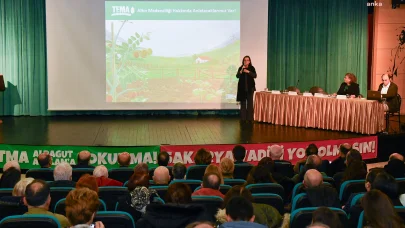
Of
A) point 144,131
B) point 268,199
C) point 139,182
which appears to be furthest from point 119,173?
point 144,131

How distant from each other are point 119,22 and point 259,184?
27.9 feet

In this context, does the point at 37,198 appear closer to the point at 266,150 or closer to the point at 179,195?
the point at 179,195

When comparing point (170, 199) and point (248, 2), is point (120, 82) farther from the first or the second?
point (170, 199)

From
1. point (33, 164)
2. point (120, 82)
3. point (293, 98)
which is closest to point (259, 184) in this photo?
point (33, 164)

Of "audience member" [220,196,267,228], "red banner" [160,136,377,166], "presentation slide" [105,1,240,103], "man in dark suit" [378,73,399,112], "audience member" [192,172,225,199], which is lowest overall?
"red banner" [160,136,377,166]

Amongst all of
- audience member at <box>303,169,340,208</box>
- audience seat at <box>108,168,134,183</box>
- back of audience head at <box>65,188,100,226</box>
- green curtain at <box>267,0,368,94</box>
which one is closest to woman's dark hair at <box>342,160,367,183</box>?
audience member at <box>303,169,340,208</box>

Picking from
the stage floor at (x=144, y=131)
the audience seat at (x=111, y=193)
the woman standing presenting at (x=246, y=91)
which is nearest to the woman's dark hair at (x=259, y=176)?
the audience seat at (x=111, y=193)

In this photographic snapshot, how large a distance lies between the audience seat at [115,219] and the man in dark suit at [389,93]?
7729mm

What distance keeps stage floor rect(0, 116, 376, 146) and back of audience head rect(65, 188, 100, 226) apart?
236 inches

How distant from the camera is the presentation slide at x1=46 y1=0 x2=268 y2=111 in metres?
12.9

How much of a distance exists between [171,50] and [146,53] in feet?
1.80

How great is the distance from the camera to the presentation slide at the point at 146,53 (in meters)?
12.9

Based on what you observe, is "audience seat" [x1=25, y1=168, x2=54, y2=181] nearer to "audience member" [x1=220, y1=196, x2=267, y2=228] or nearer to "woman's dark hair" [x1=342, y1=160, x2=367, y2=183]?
"woman's dark hair" [x1=342, y1=160, x2=367, y2=183]

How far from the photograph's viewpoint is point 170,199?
13.2 ft
